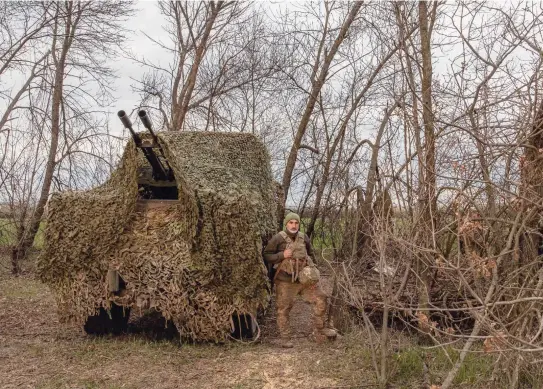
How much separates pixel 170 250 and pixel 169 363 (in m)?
1.26

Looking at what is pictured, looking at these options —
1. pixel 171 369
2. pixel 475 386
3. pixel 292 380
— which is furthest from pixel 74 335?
pixel 475 386

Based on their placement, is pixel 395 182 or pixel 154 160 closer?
pixel 395 182

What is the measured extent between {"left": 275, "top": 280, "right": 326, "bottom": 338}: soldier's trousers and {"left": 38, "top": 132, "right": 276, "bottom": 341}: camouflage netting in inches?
16.7

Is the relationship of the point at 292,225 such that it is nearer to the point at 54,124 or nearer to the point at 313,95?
the point at 313,95

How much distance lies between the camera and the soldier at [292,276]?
7.38 meters

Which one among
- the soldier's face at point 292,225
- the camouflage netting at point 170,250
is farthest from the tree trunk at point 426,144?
the camouflage netting at point 170,250

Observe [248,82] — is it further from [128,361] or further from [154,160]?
[128,361]

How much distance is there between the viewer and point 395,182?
6812mm

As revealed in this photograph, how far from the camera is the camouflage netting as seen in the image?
23.3 feet

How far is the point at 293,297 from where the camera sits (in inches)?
298

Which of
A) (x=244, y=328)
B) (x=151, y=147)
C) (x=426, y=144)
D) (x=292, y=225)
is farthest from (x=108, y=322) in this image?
(x=426, y=144)

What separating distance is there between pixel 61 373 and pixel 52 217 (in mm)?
1854

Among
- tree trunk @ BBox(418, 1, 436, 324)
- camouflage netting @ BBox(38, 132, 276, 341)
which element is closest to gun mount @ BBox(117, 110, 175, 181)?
camouflage netting @ BBox(38, 132, 276, 341)

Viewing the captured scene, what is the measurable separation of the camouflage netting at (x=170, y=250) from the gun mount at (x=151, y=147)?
0.14 meters
